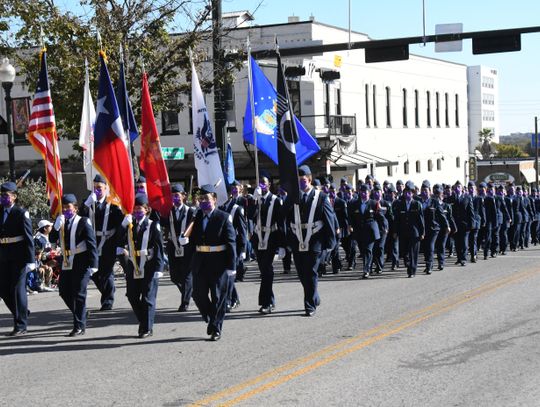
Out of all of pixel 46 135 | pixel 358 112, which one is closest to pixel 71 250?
pixel 46 135

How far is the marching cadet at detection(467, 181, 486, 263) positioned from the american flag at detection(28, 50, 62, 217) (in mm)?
10389

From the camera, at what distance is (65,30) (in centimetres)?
1972

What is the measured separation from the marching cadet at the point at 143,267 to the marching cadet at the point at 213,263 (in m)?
0.60

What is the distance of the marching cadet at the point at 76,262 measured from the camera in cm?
1105

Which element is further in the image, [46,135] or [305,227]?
[46,135]

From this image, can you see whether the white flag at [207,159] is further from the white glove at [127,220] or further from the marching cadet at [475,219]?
the marching cadet at [475,219]

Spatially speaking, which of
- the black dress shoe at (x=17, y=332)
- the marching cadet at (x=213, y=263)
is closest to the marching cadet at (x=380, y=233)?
the marching cadet at (x=213, y=263)

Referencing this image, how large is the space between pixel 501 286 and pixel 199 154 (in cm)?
581

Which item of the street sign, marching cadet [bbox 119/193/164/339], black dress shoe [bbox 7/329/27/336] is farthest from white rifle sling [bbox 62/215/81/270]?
the street sign

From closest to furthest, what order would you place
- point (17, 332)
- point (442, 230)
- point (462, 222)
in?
point (17, 332) < point (442, 230) < point (462, 222)

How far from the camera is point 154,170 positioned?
43.0ft

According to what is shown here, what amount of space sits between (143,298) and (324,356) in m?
2.68

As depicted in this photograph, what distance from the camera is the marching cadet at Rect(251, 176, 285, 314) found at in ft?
40.8

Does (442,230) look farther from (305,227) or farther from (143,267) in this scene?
(143,267)
